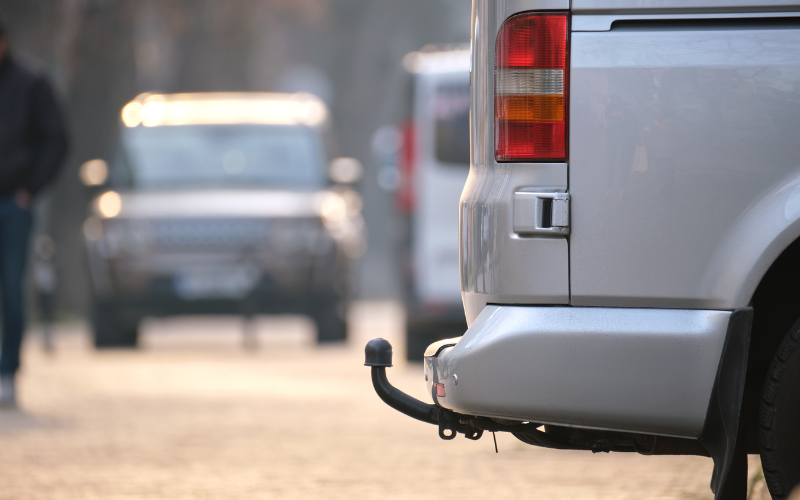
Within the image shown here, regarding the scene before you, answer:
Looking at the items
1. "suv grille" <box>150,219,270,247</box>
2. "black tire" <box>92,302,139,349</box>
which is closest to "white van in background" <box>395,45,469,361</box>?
"suv grille" <box>150,219,270,247</box>

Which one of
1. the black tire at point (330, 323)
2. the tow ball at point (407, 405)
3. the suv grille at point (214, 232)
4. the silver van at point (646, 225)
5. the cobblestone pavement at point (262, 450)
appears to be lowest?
the black tire at point (330, 323)

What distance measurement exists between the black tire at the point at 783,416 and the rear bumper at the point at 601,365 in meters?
0.19

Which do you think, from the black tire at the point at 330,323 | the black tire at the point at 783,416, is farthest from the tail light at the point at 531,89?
the black tire at the point at 330,323

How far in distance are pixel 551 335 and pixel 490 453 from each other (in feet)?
8.82

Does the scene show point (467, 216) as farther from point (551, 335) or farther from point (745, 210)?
point (745, 210)

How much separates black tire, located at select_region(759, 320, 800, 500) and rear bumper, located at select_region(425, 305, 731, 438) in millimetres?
194

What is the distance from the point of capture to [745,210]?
3.47 metres

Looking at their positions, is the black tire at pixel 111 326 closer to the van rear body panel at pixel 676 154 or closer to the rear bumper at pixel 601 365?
the rear bumper at pixel 601 365

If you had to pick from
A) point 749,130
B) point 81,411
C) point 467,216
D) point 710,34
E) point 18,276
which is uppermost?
point 710,34

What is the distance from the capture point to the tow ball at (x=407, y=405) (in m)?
3.91

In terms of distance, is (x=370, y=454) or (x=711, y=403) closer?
(x=711, y=403)

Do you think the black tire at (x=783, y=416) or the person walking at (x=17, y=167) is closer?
the black tire at (x=783, y=416)

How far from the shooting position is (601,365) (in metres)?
3.52

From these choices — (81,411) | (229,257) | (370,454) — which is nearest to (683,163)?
(370,454)
